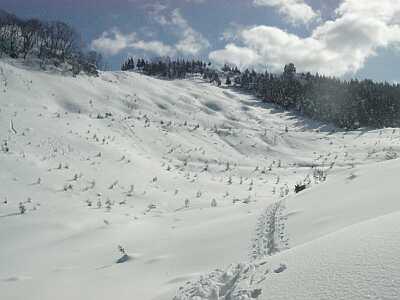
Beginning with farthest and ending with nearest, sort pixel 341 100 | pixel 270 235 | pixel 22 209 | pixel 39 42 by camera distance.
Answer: pixel 341 100 → pixel 39 42 → pixel 22 209 → pixel 270 235

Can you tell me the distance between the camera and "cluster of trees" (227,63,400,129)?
2936 inches

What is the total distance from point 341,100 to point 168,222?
75132mm

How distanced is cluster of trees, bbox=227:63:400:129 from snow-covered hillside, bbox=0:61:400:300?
170 feet

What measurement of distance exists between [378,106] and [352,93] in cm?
595

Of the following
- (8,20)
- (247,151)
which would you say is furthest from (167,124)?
(8,20)

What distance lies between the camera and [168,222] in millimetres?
11797

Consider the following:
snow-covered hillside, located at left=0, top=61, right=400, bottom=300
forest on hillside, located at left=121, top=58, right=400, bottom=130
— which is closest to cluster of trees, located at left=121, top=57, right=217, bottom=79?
forest on hillside, located at left=121, top=58, right=400, bottom=130

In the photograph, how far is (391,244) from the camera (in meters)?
3.67

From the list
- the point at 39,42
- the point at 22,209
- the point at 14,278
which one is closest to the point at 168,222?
the point at 22,209

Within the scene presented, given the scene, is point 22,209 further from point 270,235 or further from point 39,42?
point 39,42

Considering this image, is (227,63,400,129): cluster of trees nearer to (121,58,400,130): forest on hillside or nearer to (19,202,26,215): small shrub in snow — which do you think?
(121,58,400,130): forest on hillside

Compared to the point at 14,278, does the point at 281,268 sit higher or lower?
higher

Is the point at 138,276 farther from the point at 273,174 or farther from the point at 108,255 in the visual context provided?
the point at 273,174

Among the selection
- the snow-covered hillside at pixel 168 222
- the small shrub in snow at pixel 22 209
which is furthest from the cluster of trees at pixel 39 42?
the small shrub in snow at pixel 22 209
